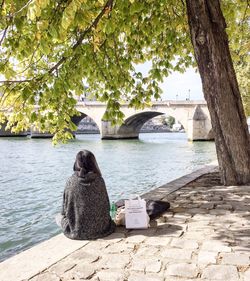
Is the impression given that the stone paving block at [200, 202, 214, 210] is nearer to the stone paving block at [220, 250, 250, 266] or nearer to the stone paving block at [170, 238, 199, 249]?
the stone paving block at [170, 238, 199, 249]

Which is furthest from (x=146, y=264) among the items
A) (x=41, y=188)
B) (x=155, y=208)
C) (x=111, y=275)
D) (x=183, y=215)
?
(x=41, y=188)

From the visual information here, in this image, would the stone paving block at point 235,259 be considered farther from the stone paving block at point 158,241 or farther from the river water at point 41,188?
the river water at point 41,188

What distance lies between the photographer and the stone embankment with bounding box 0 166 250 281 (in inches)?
138

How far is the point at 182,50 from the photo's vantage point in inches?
398

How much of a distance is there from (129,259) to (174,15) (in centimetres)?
694

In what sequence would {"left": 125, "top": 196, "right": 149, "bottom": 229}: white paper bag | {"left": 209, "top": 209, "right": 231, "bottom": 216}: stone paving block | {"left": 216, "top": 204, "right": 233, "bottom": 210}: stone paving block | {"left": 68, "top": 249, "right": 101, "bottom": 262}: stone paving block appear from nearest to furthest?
1. {"left": 68, "top": 249, "right": 101, "bottom": 262}: stone paving block
2. {"left": 125, "top": 196, "right": 149, "bottom": 229}: white paper bag
3. {"left": 209, "top": 209, "right": 231, "bottom": 216}: stone paving block
4. {"left": 216, "top": 204, "right": 233, "bottom": 210}: stone paving block

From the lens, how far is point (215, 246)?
→ 421 cm

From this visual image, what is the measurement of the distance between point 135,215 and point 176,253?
1.02 m

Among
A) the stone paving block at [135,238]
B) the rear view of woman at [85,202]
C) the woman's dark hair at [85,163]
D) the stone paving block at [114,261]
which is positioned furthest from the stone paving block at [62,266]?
the woman's dark hair at [85,163]

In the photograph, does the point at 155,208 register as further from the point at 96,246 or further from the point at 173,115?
the point at 173,115

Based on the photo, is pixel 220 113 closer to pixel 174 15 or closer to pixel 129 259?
pixel 174 15

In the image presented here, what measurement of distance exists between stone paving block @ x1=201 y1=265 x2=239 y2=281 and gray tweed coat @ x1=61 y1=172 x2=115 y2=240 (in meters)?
1.54

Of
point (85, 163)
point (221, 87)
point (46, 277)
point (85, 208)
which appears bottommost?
point (46, 277)

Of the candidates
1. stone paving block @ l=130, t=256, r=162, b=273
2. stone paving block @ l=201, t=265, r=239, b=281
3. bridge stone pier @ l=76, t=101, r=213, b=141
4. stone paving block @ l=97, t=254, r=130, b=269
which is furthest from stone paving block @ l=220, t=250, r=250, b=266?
bridge stone pier @ l=76, t=101, r=213, b=141
